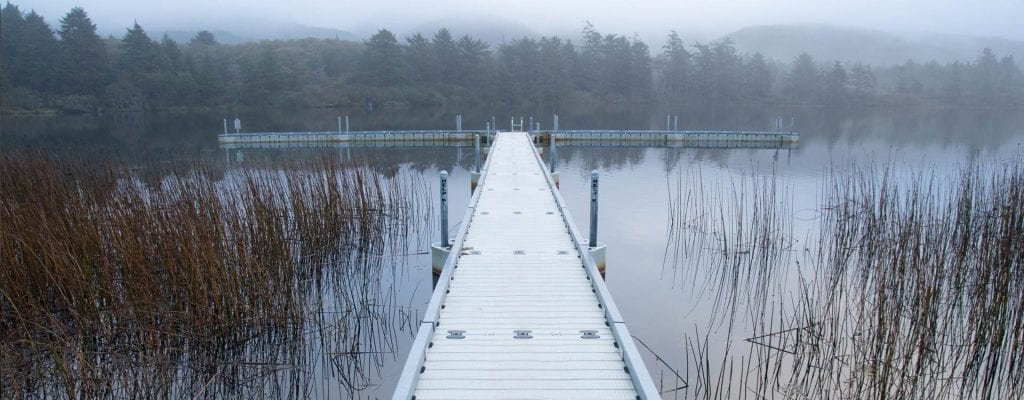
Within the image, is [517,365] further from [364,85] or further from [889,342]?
[364,85]

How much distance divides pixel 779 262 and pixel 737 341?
2330 millimetres

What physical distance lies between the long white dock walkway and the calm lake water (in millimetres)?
742

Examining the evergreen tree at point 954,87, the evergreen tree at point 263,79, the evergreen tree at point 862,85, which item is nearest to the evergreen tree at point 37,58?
the evergreen tree at point 263,79

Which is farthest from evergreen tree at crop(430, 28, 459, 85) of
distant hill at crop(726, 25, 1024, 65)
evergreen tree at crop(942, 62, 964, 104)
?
distant hill at crop(726, 25, 1024, 65)

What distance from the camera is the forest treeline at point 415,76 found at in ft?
130

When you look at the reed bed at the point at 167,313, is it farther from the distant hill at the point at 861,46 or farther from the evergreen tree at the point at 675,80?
the distant hill at the point at 861,46

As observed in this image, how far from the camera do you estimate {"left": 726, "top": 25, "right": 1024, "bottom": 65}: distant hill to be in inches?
6245

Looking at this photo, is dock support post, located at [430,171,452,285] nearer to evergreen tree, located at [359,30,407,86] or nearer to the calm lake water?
the calm lake water

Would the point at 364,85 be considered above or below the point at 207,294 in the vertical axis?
above

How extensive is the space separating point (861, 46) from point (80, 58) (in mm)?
170998

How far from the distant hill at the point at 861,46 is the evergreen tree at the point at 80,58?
141675 millimetres

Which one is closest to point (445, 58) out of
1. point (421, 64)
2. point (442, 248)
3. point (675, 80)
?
point (421, 64)

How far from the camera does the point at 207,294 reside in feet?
16.5

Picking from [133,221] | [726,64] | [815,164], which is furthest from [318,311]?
[726,64]
